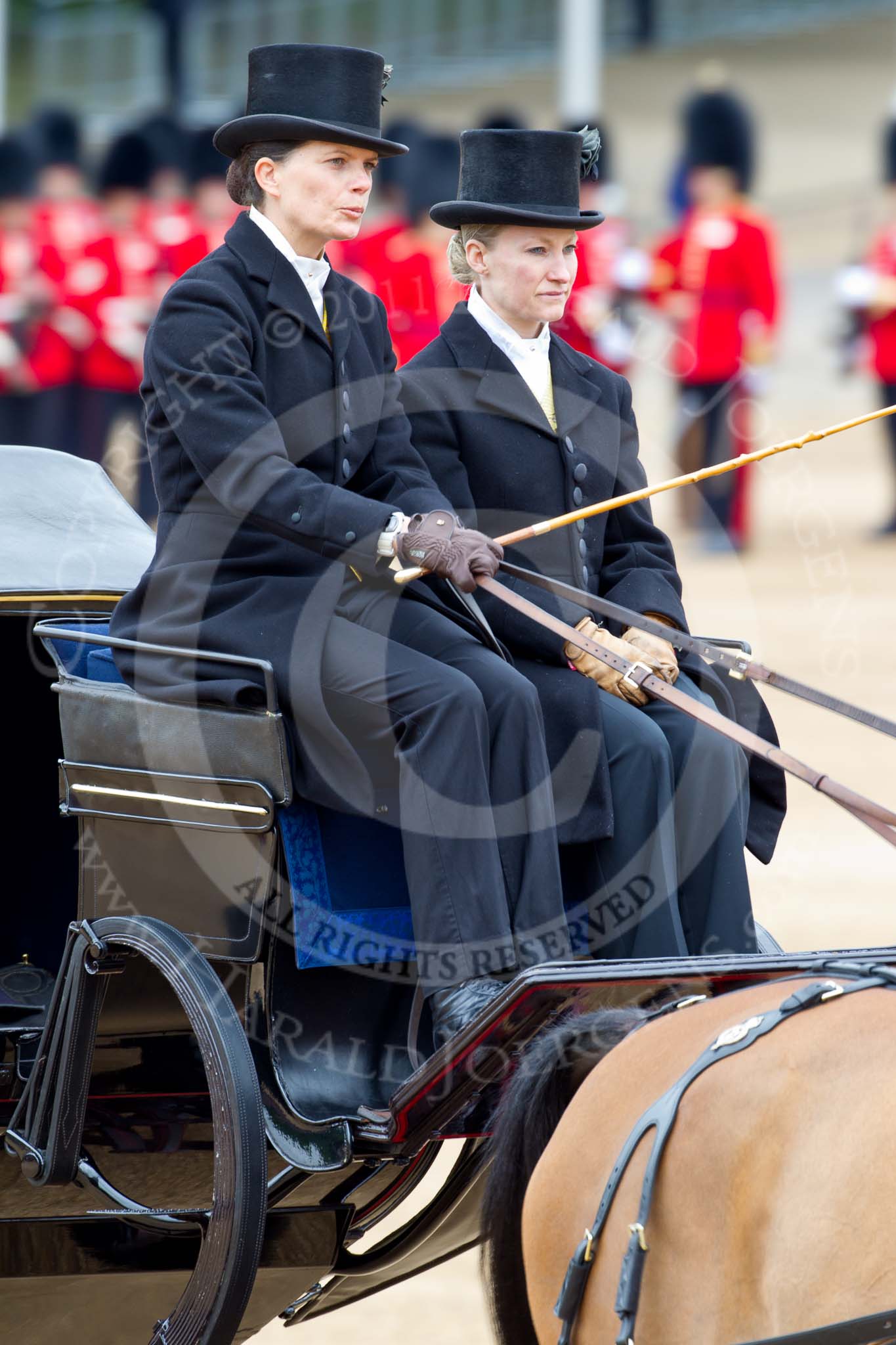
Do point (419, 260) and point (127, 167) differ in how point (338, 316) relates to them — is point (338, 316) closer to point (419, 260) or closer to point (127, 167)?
point (419, 260)

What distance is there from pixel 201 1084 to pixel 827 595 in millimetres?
7963

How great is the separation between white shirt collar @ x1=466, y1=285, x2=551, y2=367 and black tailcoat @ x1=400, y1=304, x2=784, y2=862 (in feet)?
0.04

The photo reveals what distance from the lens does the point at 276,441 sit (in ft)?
8.86

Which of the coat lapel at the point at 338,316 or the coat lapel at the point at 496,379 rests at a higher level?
the coat lapel at the point at 338,316

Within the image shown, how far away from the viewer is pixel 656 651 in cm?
281

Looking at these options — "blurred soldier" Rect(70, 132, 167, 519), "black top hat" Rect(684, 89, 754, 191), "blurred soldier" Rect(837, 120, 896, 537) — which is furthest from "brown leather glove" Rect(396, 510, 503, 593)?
"black top hat" Rect(684, 89, 754, 191)

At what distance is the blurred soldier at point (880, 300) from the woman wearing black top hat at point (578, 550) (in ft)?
26.7

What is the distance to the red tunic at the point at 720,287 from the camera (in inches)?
417

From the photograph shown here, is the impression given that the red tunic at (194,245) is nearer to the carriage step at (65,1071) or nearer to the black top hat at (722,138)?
the black top hat at (722,138)

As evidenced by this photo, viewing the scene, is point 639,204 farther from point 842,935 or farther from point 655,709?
point 655,709

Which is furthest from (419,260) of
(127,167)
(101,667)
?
(101,667)

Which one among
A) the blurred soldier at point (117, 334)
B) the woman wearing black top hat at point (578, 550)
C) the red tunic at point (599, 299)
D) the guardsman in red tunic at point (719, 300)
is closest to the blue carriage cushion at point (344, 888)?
the woman wearing black top hat at point (578, 550)

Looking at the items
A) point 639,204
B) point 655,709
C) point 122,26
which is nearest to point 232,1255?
point 655,709

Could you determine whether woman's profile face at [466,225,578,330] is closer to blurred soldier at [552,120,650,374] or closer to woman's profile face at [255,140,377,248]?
woman's profile face at [255,140,377,248]
